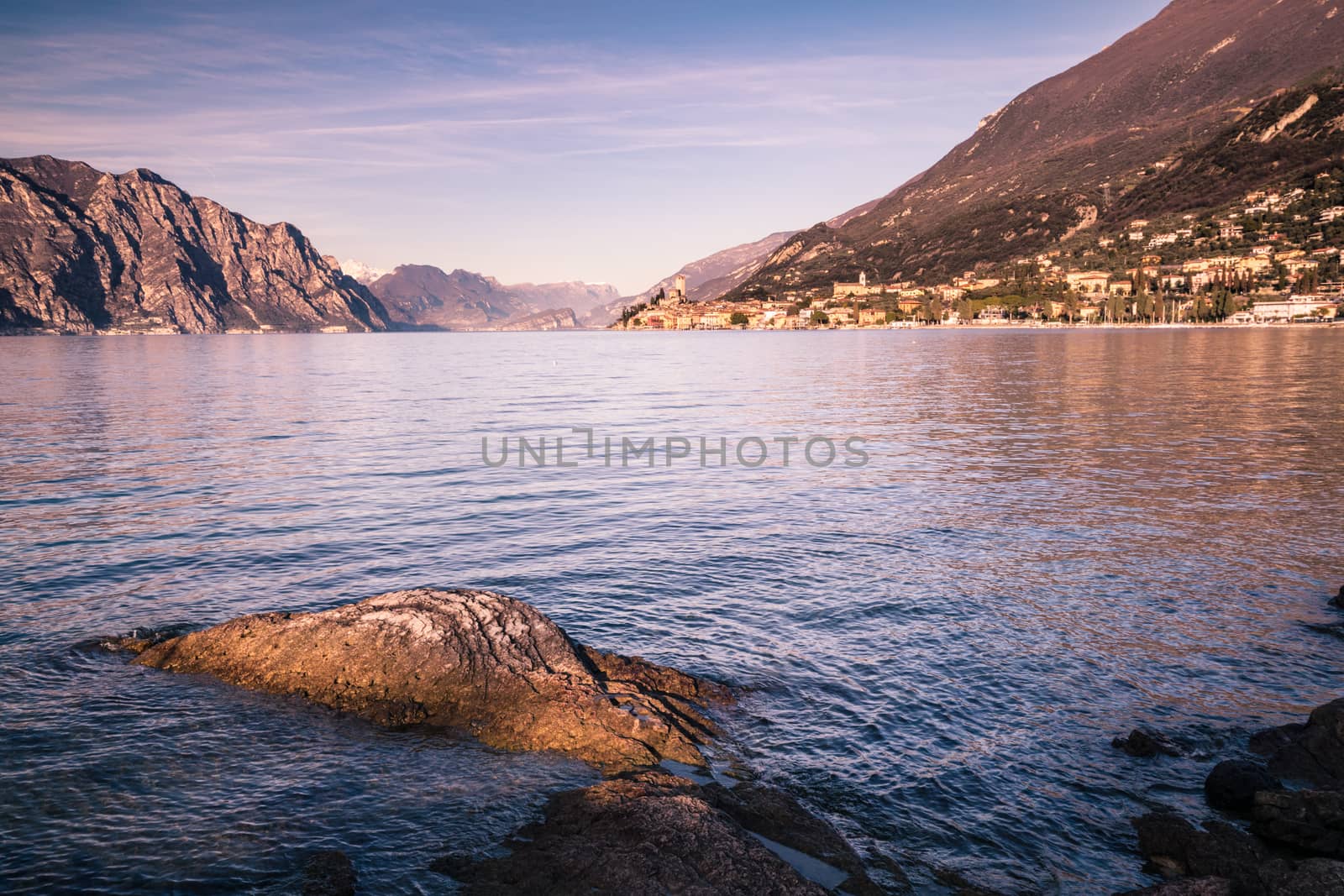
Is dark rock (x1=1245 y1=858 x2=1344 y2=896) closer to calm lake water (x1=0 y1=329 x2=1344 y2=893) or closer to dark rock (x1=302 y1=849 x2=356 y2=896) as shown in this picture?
calm lake water (x1=0 y1=329 x2=1344 y2=893)

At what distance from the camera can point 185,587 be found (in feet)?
52.0

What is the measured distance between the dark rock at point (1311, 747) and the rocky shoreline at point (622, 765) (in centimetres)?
2

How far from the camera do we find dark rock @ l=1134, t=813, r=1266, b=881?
24.4ft

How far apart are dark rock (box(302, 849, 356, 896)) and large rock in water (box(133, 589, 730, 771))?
236 centimetres

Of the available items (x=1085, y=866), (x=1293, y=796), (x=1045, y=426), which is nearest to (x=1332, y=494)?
(x=1045, y=426)

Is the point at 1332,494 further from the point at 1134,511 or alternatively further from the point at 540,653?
the point at 540,653

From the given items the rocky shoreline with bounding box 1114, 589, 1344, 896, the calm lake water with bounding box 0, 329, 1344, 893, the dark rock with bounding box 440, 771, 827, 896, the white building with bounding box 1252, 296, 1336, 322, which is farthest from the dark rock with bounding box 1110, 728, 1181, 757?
the white building with bounding box 1252, 296, 1336, 322

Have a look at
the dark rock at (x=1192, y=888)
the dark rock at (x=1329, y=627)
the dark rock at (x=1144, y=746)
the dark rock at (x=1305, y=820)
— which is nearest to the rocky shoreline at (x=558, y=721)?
the dark rock at (x=1192, y=888)

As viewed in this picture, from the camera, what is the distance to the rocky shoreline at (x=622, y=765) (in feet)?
22.5

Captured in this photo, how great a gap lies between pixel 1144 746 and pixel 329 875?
9.04m

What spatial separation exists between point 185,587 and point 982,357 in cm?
9397

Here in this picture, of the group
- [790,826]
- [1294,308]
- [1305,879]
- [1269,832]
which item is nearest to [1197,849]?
[1269,832]

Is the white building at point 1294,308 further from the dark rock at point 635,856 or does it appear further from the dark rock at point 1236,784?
the dark rock at point 635,856

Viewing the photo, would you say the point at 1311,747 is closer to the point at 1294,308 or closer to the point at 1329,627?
the point at 1329,627
